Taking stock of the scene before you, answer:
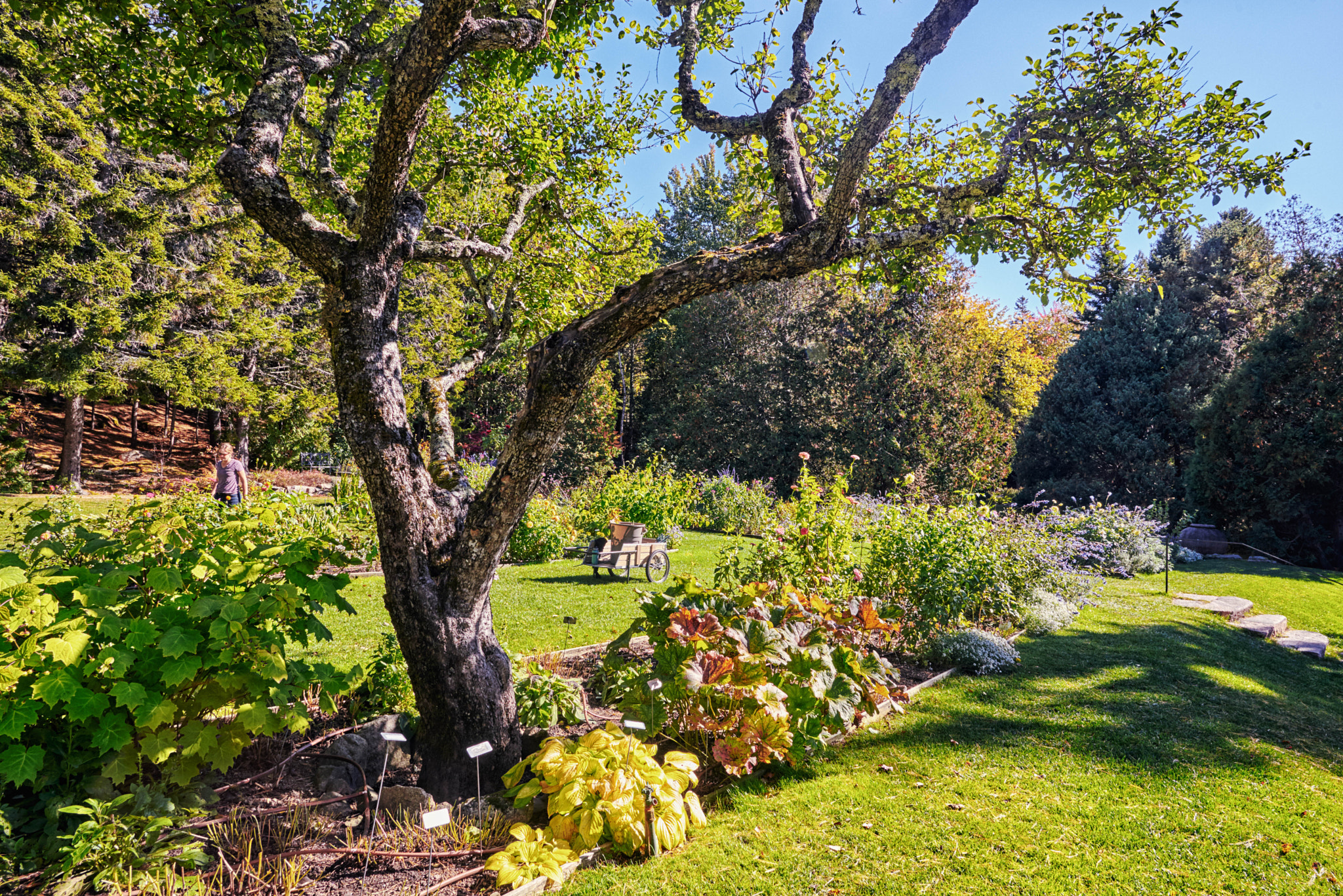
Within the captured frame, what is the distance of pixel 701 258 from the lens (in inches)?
124

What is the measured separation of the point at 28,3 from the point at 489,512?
4.13 metres

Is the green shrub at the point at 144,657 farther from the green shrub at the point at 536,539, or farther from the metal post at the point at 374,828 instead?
the green shrub at the point at 536,539

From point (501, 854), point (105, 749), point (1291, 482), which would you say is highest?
point (1291, 482)

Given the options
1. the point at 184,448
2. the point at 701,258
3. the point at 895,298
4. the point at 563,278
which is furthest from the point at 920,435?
the point at 184,448

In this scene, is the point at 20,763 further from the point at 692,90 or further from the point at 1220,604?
the point at 1220,604

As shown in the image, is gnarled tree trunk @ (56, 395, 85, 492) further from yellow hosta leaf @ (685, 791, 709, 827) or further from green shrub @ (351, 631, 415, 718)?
yellow hosta leaf @ (685, 791, 709, 827)

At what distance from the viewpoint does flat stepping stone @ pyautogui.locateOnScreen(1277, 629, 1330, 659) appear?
22.4 feet

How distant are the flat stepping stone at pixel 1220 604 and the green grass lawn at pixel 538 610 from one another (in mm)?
6470

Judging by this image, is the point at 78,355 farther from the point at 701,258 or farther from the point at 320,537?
the point at 701,258

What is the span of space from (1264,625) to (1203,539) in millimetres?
8300

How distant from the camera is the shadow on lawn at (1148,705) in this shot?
3.98 metres

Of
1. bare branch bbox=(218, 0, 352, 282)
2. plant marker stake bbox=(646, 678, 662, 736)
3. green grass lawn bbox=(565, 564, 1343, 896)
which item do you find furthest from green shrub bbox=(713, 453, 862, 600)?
bare branch bbox=(218, 0, 352, 282)

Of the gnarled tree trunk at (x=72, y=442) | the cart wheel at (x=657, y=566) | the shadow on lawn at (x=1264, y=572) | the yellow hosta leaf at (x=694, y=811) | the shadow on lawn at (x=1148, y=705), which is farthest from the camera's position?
the gnarled tree trunk at (x=72, y=442)

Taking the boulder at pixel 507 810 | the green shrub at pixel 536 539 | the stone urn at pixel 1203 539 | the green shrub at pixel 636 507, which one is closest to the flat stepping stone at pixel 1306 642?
the stone urn at pixel 1203 539
